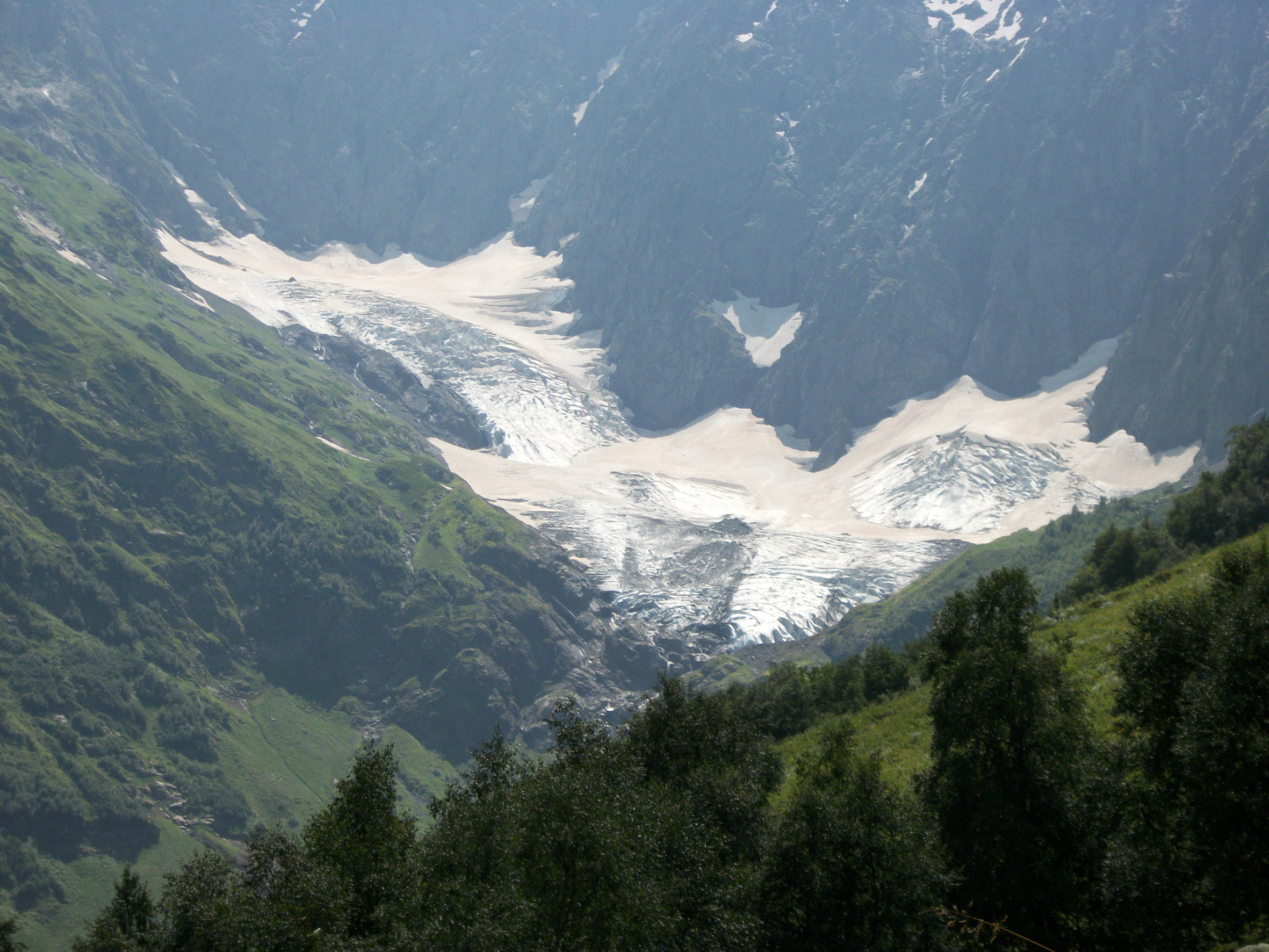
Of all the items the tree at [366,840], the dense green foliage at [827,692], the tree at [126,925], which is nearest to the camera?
the tree at [366,840]

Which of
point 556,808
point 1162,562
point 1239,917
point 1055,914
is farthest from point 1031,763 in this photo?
point 1162,562

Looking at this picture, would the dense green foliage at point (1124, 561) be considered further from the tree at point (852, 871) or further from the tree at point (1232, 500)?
the tree at point (852, 871)

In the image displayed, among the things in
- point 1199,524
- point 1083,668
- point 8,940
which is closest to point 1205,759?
point 1083,668

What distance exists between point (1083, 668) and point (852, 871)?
1506cm

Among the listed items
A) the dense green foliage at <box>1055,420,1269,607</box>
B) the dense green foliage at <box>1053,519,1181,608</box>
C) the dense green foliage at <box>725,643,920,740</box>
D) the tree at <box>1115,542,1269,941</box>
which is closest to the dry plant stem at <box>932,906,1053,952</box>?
the tree at <box>1115,542,1269,941</box>

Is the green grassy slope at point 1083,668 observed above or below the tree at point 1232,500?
below

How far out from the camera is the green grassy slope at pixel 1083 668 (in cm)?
3853

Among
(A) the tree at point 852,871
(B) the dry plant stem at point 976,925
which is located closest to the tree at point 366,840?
(A) the tree at point 852,871

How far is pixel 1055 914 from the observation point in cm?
2866

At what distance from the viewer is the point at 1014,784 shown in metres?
30.6

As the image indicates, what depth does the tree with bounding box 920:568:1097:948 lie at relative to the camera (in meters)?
29.1

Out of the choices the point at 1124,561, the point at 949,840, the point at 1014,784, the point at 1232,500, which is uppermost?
the point at 1232,500

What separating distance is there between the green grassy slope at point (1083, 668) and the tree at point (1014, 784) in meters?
3.69

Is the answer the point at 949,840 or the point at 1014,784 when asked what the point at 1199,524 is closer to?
the point at 1014,784
